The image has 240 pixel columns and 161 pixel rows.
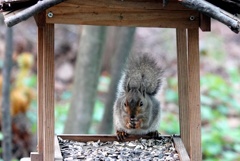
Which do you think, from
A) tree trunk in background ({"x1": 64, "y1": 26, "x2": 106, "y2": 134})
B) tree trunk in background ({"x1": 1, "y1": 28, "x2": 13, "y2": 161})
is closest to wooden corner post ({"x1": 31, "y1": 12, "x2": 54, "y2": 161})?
tree trunk in background ({"x1": 1, "y1": 28, "x2": 13, "y2": 161})

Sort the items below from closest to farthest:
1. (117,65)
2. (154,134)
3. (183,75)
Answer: (183,75) → (154,134) → (117,65)

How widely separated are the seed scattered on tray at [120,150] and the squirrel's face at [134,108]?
0.34 feet

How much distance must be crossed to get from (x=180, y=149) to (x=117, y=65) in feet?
6.93

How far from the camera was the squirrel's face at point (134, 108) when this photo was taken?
10.9 feet

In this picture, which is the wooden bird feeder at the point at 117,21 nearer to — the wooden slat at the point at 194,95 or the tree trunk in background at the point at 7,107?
the wooden slat at the point at 194,95

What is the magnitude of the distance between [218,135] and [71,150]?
4.45 m

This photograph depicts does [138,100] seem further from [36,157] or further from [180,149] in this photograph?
[36,157]

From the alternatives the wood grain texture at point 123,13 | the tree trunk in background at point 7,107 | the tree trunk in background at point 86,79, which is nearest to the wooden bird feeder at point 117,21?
the wood grain texture at point 123,13

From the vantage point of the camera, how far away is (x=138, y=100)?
11.0ft

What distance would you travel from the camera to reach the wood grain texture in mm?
2643

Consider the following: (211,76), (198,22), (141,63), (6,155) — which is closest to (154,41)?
(211,76)

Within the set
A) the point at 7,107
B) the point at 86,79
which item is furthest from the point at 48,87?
the point at 86,79

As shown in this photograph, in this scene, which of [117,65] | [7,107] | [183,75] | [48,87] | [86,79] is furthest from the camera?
[117,65]

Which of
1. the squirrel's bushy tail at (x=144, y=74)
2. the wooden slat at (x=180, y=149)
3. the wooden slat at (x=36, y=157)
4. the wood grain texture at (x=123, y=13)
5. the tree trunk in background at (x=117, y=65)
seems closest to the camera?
the wood grain texture at (x=123, y=13)
